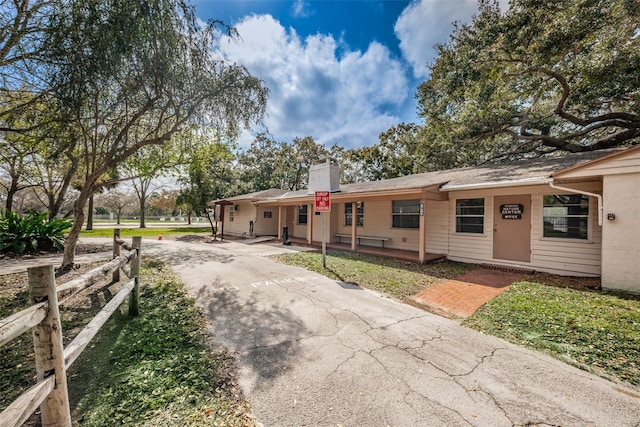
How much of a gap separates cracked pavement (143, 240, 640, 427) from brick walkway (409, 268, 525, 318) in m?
0.55

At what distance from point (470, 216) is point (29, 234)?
1496cm

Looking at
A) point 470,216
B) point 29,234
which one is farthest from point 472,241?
point 29,234

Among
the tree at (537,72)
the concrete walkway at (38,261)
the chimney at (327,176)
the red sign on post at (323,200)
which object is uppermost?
the tree at (537,72)

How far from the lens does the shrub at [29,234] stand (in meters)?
8.63

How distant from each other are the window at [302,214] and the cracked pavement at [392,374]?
1065cm

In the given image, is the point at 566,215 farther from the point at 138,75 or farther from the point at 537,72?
the point at 138,75

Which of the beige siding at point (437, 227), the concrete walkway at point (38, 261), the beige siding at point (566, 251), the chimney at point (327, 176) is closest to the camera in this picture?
the beige siding at point (566, 251)

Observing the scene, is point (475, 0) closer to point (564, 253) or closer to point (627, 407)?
point (564, 253)

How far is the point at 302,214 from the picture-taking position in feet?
51.3

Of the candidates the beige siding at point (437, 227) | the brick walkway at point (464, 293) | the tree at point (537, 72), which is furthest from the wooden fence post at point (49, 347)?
the tree at point (537, 72)

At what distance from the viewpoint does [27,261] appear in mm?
7910

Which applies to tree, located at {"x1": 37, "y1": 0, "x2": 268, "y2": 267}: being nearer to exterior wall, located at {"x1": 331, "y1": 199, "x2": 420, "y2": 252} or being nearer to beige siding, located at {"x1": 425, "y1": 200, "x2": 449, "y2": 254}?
exterior wall, located at {"x1": 331, "y1": 199, "x2": 420, "y2": 252}

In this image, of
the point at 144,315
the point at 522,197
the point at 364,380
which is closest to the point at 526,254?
the point at 522,197

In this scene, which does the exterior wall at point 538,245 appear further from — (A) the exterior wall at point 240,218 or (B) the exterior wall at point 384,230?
(A) the exterior wall at point 240,218
